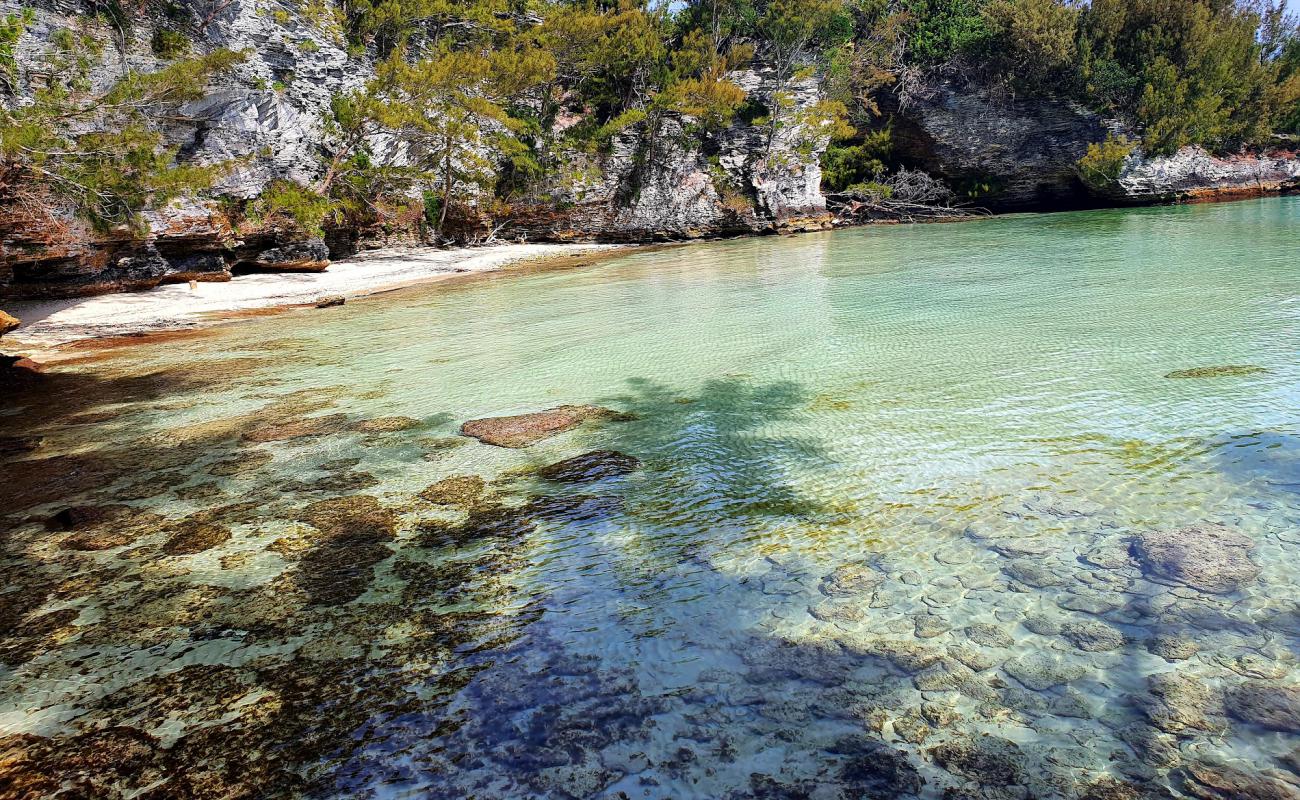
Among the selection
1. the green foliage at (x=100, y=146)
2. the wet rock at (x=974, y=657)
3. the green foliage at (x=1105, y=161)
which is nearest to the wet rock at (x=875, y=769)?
the wet rock at (x=974, y=657)

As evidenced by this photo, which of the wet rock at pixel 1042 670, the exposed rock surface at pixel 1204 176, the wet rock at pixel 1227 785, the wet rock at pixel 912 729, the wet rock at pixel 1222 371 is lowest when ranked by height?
the wet rock at pixel 1227 785

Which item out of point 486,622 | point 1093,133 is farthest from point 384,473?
point 1093,133

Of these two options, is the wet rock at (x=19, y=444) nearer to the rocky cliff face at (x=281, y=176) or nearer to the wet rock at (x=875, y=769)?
the wet rock at (x=875, y=769)

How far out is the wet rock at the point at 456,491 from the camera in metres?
4.14

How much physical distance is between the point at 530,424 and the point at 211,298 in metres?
12.4

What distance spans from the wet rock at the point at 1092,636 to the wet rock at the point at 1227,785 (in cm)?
55

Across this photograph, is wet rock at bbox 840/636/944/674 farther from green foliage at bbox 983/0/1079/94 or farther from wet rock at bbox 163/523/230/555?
green foliage at bbox 983/0/1079/94

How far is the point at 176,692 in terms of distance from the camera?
8.16 ft

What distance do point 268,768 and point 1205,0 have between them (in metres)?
44.1

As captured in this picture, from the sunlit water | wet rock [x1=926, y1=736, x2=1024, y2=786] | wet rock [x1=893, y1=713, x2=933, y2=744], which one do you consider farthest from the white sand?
wet rock [x1=926, y1=736, x2=1024, y2=786]

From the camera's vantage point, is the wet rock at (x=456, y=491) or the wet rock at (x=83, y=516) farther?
the wet rock at (x=456, y=491)

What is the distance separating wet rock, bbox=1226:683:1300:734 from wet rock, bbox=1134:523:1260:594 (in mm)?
605

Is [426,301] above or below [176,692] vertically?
above

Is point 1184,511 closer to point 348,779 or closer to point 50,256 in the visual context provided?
point 348,779
